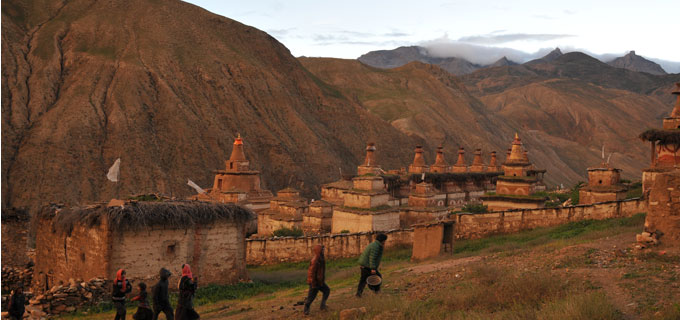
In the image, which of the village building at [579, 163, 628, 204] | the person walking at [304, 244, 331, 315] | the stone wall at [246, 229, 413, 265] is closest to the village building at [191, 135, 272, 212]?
the stone wall at [246, 229, 413, 265]

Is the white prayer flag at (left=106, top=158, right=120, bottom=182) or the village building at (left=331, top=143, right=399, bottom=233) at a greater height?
the white prayer flag at (left=106, top=158, right=120, bottom=182)

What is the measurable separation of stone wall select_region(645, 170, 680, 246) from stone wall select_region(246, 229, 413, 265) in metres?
11.6

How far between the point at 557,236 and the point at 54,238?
1512 centimetres

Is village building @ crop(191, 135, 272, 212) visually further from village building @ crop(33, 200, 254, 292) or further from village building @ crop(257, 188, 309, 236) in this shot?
village building @ crop(33, 200, 254, 292)

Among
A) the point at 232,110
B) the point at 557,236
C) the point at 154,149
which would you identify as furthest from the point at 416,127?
the point at 557,236

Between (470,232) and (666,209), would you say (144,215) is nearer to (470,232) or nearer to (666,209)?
(666,209)

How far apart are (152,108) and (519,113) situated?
9540 cm

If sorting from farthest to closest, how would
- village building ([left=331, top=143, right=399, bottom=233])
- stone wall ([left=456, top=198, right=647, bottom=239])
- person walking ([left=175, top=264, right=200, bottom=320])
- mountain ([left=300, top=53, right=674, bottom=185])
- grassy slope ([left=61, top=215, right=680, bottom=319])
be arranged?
mountain ([left=300, top=53, right=674, bottom=185])
village building ([left=331, top=143, right=399, bottom=233])
stone wall ([left=456, top=198, right=647, bottom=239])
person walking ([left=175, top=264, right=200, bottom=320])
grassy slope ([left=61, top=215, right=680, bottom=319])

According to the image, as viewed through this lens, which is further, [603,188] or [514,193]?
[514,193]

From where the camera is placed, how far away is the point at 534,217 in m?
24.3

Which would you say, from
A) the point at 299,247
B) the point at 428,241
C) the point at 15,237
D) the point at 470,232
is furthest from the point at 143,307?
the point at 470,232

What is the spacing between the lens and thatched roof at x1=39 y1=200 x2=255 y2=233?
1594 centimetres

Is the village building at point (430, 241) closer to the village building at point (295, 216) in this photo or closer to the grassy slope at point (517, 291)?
the grassy slope at point (517, 291)

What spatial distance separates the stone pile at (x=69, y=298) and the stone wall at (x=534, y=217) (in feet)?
46.2
